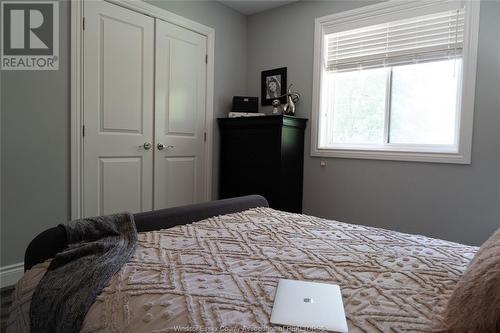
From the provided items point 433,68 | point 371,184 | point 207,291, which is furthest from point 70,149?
point 433,68

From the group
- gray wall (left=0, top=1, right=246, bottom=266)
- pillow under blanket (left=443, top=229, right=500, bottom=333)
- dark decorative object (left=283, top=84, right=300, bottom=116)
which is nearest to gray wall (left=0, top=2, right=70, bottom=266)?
gray wall (left=0, top=1, right=246, bottom=266)

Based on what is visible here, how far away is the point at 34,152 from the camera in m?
2.35

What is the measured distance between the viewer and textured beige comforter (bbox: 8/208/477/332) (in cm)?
80

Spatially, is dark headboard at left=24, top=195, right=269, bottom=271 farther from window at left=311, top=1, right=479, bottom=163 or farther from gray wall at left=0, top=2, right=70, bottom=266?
window at left=311, top=1, right=479, bottom=163

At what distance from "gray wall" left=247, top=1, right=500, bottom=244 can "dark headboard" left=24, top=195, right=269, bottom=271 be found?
1.32 m

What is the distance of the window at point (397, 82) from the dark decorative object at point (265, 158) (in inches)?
10.9

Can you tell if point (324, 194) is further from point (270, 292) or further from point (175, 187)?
point (270, 292)

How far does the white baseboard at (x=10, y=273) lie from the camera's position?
7.41ft

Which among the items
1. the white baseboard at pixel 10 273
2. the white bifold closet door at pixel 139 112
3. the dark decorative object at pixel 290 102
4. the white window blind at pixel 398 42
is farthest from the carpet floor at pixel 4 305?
the white window blind at pixel 398 42

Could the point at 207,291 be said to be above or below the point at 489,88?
below

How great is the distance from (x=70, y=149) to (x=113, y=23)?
1.06 meters

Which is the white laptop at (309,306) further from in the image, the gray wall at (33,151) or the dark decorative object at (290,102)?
the dark decorative object at (290,102)

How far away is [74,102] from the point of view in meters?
2.51

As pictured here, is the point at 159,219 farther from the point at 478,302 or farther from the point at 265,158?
the point at 265,158
